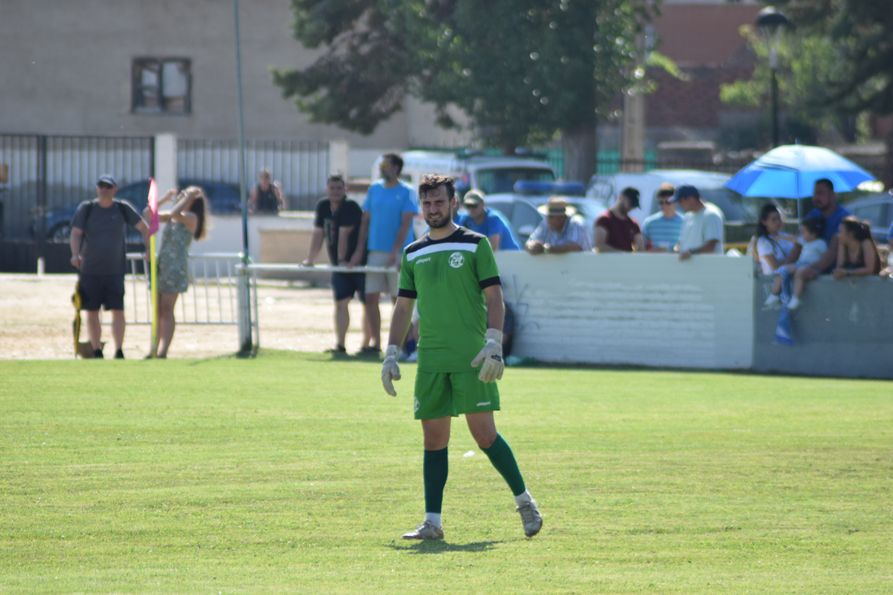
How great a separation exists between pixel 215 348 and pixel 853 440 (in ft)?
27.7

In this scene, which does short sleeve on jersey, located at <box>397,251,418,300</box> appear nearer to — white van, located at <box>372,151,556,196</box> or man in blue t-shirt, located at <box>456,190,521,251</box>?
man in blue t-shirt, located at <box>456,190,521,251</box>

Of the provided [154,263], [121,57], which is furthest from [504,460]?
[121,57]

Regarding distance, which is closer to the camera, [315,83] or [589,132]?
[589,132]

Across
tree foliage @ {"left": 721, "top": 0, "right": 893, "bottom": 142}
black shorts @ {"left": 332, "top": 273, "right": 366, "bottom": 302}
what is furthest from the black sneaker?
tree foliage @ {"left": 721, "top": 0, "right": 893, "bottom": 142}

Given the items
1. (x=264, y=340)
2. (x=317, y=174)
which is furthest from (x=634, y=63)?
(x=264, y=340)

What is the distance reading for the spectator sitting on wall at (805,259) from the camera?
16250 millimetres

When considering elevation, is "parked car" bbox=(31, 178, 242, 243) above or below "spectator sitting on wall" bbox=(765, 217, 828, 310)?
above

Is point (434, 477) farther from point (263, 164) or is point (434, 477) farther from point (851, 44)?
point (851, 44)

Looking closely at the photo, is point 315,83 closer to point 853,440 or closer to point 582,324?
point 582,324

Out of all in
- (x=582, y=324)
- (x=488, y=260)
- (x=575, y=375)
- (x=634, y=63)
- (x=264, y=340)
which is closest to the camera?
(x=488, y=260)

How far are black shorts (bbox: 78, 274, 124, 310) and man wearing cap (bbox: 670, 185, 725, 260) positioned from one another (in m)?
5.83

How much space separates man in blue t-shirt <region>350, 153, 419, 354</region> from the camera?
55.3 feet

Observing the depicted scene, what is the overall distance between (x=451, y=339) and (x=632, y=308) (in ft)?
30.6

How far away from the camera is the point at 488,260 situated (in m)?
7.91
